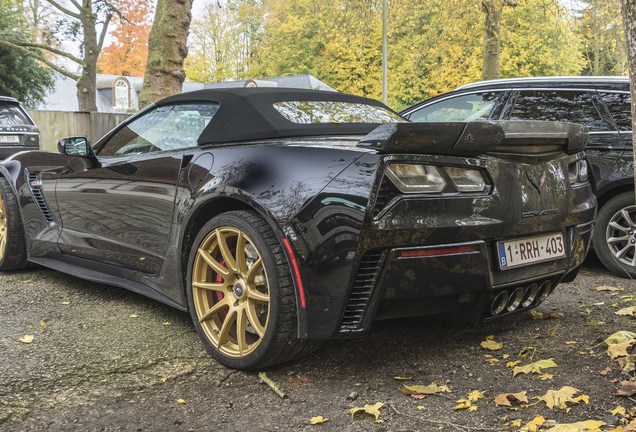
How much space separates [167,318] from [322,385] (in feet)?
4.69

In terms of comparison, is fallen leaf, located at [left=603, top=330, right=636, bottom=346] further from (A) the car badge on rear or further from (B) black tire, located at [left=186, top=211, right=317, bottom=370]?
(B) black tire, located at [left=186, top=211, right=317, bottom=370]

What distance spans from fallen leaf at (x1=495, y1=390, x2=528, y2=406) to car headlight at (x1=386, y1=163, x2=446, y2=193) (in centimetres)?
89

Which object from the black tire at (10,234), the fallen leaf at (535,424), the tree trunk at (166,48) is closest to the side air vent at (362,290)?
the fallen leaf at (535,424)

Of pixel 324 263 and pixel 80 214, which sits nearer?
pixel 324 263

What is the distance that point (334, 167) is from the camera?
8.70 feet

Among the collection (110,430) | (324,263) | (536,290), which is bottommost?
(110,430)

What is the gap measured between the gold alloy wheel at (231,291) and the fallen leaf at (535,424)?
117cm

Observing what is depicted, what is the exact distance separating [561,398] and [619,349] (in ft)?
2.05

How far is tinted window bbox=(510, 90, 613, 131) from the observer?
5258 mm

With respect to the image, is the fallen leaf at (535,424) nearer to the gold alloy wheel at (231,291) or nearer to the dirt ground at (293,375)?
the dirt ground at (293,375)

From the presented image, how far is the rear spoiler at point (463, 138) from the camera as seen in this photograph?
2564 mm

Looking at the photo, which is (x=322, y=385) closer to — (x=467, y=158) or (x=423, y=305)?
(x=423, y=305)

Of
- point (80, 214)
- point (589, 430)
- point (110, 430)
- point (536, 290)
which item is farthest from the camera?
point (80, 214)

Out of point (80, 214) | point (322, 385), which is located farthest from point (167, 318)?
point (322, 385)
